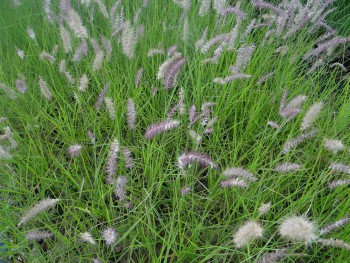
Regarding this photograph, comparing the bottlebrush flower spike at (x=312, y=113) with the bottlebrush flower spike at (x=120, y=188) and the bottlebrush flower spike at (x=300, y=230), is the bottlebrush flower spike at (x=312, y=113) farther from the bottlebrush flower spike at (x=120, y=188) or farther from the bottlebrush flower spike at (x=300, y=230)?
the bottlebrush flower spike at (x=120, y=188)

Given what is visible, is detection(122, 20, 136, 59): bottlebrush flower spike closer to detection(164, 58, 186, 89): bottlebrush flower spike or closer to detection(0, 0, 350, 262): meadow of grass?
detection(0, 0, 350, 262): meadow of grass

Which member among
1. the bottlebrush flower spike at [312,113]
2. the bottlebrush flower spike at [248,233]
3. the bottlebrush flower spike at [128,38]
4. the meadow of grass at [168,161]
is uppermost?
the bottlebrush flower spike at [128,38]

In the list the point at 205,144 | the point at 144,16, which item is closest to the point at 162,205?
the point at 205,144

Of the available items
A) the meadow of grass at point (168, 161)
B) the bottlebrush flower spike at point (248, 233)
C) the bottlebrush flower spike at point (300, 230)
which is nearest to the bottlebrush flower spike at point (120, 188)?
the meadow of grass at point (168, 161)

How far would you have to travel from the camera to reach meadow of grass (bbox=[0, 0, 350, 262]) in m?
1.32

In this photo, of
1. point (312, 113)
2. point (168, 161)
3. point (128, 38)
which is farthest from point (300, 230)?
point (128, 38)

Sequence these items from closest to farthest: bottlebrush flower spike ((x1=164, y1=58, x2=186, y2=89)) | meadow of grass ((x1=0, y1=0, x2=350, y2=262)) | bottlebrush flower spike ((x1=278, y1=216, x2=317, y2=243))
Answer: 1. bottlebrush flower spike ((x1=278, y1=216, x2=317, y2=243))
2. meadow of grass ((x1=0, y1=0, x2=350, y2=262))
3. bottlebrush flower spike ((x1=164, y1=58, x2=186, y2=89))

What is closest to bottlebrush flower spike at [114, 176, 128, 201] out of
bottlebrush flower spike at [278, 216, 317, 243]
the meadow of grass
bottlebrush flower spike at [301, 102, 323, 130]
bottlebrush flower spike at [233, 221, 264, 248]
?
the meadow of grass

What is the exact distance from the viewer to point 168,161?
1.69m

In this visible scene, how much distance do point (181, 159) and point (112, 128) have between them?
627 millimetres

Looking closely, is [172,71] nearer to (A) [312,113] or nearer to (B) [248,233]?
(A) [312,113]

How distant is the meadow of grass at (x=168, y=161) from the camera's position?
132cm

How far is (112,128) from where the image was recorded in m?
1.82

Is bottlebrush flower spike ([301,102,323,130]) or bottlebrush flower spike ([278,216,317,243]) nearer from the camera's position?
bottlebrush flower spike ([278,216,317,243])
